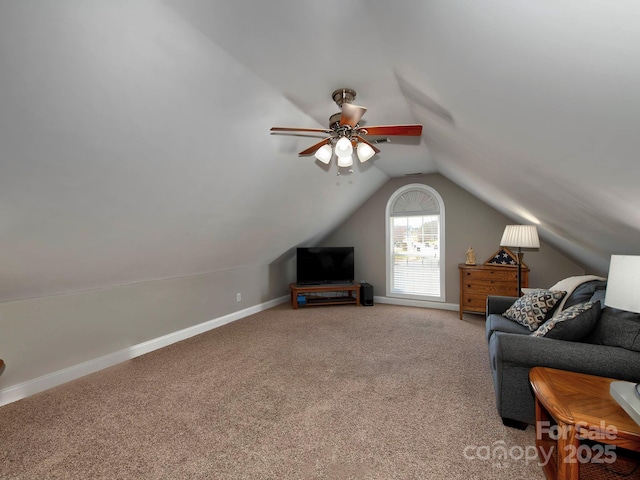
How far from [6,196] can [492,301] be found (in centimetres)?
436

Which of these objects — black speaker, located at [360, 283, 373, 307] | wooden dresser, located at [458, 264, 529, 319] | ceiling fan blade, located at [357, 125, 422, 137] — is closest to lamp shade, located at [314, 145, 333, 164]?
ceiling fan blade, located at [357, 125, 422, 137]

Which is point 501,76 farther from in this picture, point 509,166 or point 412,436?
point 412,436

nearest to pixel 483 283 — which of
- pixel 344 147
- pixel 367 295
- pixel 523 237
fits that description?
pixel 523 237

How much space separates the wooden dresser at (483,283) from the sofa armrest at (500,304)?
120 cm

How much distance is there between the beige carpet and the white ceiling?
3.68 ft

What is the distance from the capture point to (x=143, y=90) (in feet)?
5.79

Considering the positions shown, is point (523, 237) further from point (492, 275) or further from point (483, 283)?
point (483, 283)

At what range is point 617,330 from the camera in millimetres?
1887

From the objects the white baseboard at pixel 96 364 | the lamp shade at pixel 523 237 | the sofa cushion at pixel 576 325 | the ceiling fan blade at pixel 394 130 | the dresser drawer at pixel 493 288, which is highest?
the ceiling fan blade at pixel 394 130

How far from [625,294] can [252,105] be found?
261 centimetres

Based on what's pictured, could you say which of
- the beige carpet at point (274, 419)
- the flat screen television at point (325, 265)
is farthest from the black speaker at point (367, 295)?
the beige carpet at point (274, 419)

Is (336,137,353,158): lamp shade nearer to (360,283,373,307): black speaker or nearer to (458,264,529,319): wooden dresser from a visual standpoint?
(458,264,529,319): wooden dresser

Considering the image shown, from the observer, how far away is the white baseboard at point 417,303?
17.1 feet

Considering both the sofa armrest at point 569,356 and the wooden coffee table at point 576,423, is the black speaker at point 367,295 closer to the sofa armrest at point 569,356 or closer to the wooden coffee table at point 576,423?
the sofa armrest at point 569,356
